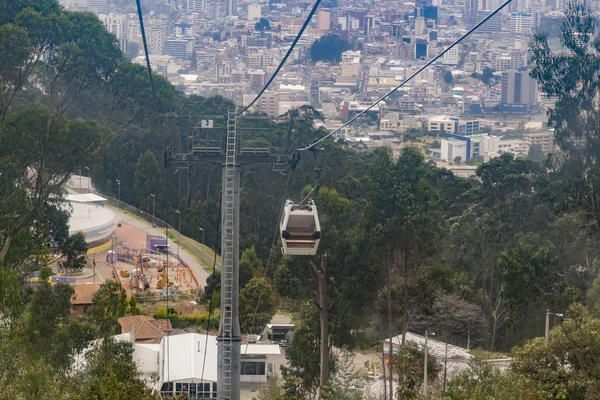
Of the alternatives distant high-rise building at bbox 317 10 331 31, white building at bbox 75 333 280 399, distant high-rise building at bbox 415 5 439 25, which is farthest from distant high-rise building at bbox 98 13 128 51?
white building at bbox 75 333 280 399

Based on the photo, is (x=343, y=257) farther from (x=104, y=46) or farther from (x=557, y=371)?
(x=104, y=46)

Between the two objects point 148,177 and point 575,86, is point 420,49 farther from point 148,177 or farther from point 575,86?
point 575,86

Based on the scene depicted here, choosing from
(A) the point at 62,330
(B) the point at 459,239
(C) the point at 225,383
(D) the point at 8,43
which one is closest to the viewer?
(C) the point at 225,383

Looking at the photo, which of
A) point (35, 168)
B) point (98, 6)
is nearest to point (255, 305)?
point (35, 168)

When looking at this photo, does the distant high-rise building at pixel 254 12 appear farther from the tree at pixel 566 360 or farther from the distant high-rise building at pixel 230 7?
the tree at pixel 566 360

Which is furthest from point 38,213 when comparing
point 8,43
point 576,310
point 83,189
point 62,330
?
point 83,189

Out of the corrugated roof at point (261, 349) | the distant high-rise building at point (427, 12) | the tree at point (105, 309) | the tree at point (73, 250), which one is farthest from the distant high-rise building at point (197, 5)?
the tree at point (105, 309)

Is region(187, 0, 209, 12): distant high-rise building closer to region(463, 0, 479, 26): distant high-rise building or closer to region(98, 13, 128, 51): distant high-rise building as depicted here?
region(98, 13, 128, 51): distant high-rise building
